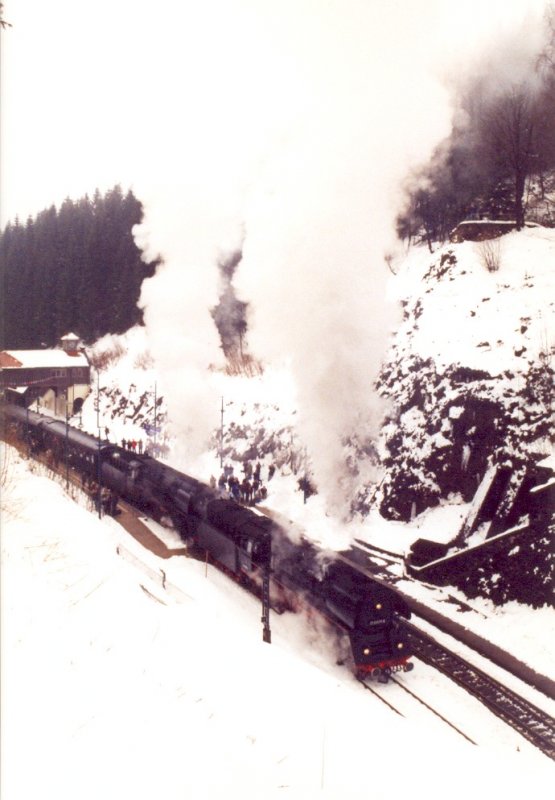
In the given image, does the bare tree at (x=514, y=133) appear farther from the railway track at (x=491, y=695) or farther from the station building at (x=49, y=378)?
the station building at (x=49, y=378)

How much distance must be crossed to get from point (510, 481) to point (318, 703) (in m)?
14.6

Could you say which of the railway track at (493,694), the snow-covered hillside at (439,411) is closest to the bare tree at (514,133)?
the snow-covered hillside at (439,411)

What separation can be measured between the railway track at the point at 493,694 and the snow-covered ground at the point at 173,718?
481 mm

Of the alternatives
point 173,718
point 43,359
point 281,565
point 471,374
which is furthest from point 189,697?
point 43,359

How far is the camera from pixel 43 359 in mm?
48750

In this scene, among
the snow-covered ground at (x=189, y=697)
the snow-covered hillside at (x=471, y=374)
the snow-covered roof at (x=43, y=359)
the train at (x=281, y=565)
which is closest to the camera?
the snow-covered ground at (x=189, y=697)

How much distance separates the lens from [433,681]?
13.2m

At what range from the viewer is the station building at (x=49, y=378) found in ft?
152

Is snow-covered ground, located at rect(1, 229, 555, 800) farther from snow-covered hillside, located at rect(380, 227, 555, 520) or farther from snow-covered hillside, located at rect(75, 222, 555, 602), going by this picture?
snow-covered hillside, located at rect(380, 227, 555, 520)

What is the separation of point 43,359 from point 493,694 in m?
45.3

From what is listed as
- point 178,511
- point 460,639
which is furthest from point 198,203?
point 460,639

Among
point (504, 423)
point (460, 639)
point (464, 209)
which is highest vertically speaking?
point (464, 209)

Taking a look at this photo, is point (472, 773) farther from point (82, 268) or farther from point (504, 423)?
point (82, 268)

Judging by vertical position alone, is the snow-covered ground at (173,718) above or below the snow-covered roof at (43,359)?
below
